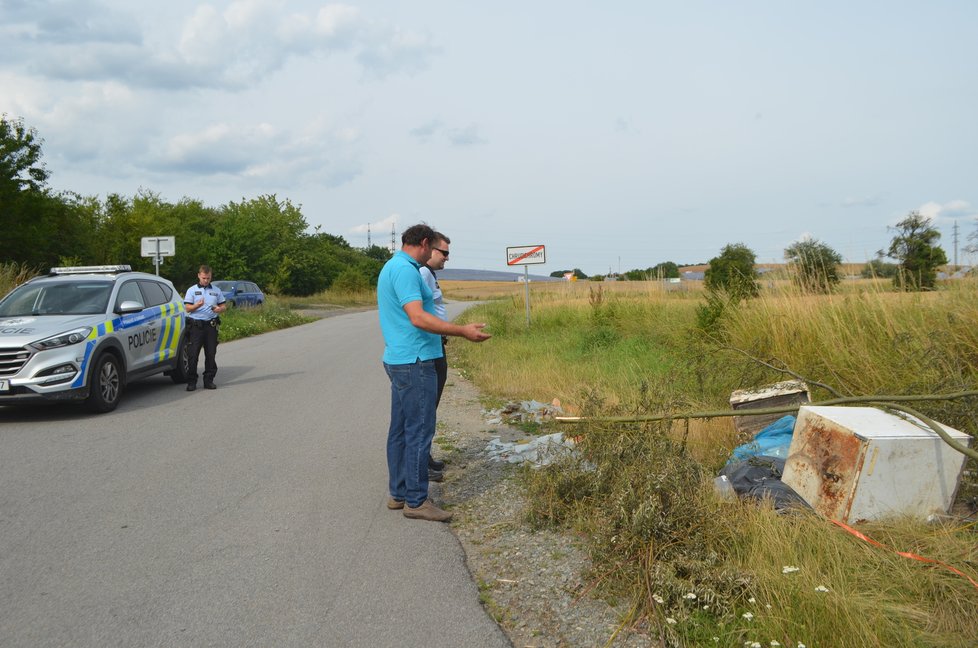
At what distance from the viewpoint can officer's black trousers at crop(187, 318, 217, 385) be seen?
11992 mm

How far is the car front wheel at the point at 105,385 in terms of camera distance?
9492mm

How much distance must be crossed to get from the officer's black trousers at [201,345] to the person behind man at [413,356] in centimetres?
733

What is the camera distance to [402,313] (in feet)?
18.2

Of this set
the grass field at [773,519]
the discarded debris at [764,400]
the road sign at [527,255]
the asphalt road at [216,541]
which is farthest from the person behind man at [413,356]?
the road sign at [527,255]

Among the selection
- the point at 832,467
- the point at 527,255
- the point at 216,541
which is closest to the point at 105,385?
the point at 216,541

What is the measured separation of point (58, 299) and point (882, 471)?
33.1 ft

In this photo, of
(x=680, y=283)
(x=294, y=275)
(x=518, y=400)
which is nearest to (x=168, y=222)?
(x=294, y=275)

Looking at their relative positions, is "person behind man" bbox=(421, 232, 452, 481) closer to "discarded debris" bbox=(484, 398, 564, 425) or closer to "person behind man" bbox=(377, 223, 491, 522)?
"person behind man" bbox=(377, 223, 491, 522)

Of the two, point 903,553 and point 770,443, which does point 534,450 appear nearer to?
point 770,443

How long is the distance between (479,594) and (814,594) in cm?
170

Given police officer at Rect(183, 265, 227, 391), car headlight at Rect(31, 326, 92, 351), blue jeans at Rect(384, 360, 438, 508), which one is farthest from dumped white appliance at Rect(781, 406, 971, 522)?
police officer at Rect(183, 265, 227, 391)

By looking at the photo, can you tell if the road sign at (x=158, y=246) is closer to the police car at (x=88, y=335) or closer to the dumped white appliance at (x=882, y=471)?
the police car at (x=88, y=335)

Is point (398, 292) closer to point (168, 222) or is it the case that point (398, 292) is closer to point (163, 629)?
point (163, 629)

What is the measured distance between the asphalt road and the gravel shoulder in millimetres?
149
